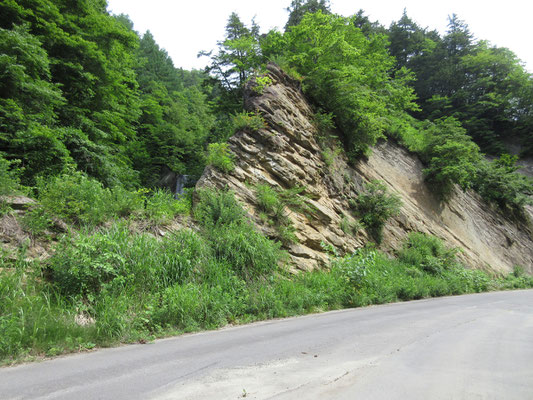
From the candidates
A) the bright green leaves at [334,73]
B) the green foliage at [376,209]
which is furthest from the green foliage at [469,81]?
the green foliage at [376,209]

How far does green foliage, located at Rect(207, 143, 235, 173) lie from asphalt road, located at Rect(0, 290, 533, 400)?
6349 mm

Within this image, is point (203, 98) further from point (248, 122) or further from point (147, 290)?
point (147, 290)

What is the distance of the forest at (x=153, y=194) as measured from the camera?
196 inches

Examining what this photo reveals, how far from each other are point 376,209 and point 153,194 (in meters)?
10.1

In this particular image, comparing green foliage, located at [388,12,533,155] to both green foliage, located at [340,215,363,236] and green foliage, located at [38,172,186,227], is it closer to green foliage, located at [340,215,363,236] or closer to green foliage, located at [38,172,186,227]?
green foliage, located at [340,215,363,236]

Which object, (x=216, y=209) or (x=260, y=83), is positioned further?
(x=260, y=83)

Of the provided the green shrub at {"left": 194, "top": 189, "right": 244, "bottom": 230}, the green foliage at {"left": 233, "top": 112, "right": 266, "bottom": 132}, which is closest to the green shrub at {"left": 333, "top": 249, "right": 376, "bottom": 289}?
the green shrub at {"left": 194, "top": 189, "right": 244, "bottom": 230}

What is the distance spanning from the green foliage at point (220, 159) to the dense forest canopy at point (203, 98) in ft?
1.13

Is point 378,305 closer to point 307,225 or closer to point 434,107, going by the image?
point 307,225

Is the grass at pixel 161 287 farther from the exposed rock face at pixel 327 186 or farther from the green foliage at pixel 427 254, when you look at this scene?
the green foliage at pixel 427 254

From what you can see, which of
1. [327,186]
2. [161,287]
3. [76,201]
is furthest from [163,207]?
[327,186]

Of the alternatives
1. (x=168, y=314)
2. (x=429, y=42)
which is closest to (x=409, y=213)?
(x=168, y=314)

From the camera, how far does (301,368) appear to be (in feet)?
9.87

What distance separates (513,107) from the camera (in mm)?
30750
